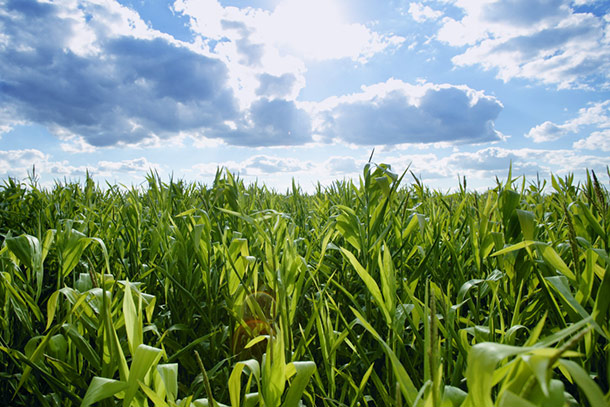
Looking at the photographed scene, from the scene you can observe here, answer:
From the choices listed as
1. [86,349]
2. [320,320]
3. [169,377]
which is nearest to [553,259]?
[320,320]

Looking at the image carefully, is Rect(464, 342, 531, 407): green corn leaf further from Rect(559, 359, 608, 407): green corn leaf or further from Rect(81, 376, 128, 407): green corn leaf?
Rect(81, 376, 128, 407): green corn leaf

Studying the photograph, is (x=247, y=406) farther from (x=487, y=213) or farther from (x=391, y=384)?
(x=487, y=213)

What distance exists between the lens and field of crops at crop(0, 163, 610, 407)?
2.12 ft

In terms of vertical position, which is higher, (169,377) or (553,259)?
A: (553,259)

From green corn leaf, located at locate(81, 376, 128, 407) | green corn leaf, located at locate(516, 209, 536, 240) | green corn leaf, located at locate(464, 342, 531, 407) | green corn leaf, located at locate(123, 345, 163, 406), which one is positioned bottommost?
green corn leaf, located at locate(81, 376, 128, 407)

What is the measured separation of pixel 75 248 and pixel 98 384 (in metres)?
0.83

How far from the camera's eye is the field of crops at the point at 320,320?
2.12 feet

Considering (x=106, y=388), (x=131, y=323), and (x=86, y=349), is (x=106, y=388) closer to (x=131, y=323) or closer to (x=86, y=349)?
(x=131, y=323)

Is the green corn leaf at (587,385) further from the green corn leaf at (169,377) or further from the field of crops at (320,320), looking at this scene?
the green corn leaf at (169,377)

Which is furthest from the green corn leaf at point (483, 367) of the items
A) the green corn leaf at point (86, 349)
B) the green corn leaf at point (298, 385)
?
the green corn leaf at point (86, 349)

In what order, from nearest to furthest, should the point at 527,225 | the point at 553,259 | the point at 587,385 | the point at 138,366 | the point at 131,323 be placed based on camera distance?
the point at 587,385 → the point at 138,366 → the point at 131,323 → the point at 553,259 → the point at 527,225

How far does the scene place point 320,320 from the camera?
95 centimetres

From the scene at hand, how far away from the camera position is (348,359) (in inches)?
50.8

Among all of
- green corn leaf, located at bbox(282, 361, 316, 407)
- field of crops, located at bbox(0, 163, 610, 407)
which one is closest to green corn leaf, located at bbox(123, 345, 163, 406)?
field of crops, located at bbox(0, 163, 610, 407)
